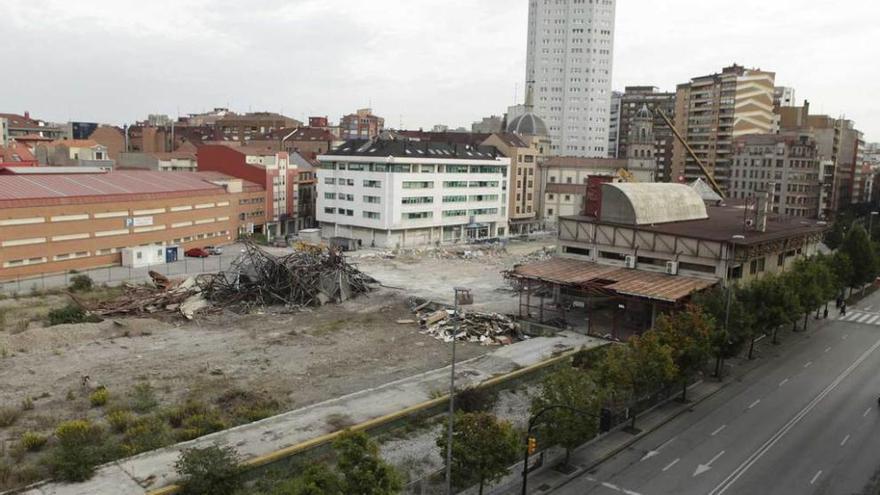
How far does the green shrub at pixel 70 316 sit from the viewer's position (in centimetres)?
4466

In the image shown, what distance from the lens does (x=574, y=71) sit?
17600cm

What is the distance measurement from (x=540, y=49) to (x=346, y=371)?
512 ft

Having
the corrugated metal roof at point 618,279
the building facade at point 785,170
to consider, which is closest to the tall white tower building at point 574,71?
the building facade at point 785,170

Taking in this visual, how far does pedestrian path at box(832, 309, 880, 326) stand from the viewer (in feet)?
180

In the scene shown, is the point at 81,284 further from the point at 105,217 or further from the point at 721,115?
the point at 721,115

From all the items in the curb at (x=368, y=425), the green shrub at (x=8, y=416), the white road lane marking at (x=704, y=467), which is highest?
the curb at (x=368, y=425)

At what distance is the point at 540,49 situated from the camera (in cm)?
17775

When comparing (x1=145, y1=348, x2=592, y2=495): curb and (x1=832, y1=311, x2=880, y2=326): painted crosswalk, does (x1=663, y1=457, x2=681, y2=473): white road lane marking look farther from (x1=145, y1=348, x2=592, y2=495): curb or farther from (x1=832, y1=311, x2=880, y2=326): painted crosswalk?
(x1=832, y1=311, x2=880, y2=326): painted crosswalk

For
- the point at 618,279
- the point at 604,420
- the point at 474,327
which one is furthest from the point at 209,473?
the point at 618,279

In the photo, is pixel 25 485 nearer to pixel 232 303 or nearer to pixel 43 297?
pixel 232 303

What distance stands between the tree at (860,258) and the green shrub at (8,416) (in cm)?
6344

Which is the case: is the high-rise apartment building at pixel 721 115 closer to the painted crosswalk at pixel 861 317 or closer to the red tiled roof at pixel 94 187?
the painted crosswalk at pixel 861 317

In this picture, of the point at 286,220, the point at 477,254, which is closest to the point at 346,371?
the point at 477,254

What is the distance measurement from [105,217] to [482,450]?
181 feet
